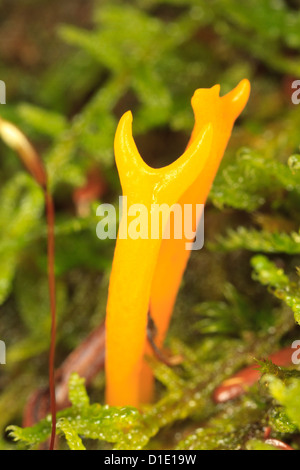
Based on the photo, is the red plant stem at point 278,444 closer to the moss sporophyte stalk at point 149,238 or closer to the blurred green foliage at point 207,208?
the blurred green foliage at point 207,208

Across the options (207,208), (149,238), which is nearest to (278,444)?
(149,238)

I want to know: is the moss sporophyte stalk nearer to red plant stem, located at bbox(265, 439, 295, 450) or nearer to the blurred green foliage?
the blurred green foliage

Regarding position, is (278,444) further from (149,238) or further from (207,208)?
(207,208)

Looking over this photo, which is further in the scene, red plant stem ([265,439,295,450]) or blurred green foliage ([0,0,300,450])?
blurred green foliage ([0,0,300,450])

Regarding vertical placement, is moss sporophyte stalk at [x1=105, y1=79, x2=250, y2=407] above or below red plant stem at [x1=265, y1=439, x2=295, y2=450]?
above

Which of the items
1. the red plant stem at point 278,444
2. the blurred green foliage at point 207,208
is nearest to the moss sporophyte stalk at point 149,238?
the blurred green foliage at point 207,208

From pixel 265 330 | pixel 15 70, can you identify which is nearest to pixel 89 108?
pixel 15 70

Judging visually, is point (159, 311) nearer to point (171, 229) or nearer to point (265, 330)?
point (171, 229)

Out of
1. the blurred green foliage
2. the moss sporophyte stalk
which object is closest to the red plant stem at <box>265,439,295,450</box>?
the blurred green foliage
